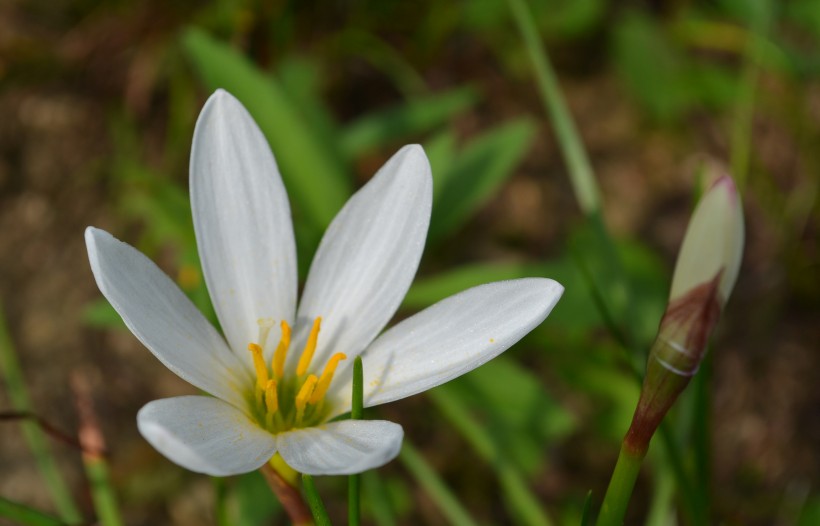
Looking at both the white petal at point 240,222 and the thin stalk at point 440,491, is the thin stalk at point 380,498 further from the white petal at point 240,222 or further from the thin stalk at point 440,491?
the white petal at point 240,222

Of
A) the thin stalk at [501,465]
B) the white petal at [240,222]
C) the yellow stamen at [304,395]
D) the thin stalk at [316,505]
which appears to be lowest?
the thin stalk at [501,465]

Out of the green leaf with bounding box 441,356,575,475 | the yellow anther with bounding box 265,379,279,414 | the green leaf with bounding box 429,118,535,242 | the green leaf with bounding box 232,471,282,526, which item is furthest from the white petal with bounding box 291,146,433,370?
the green leaf with bounding box 429,118,535,242

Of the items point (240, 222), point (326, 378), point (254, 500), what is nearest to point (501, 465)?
point (254, 500)

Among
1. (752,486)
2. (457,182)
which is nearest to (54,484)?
(457,182)

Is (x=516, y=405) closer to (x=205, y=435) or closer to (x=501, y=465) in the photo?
(x=501, y=465)

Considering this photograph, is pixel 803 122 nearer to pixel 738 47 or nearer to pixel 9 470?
pixel 738 47

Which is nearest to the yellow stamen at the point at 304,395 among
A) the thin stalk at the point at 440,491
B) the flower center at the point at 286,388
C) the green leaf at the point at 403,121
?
the flower center at the point at 286,388
